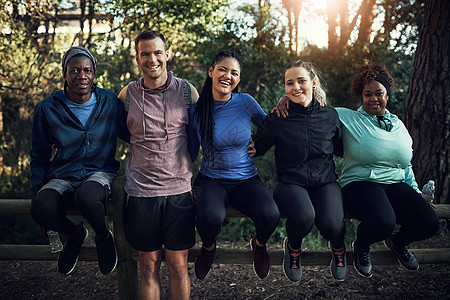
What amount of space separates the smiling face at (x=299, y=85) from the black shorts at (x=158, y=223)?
126 cm

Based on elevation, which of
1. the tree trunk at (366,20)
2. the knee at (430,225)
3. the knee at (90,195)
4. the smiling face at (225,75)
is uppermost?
the tree trunk at (366,20)

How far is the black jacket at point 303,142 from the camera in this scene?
2951 mm

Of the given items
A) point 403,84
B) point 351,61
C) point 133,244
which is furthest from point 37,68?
point 403,84

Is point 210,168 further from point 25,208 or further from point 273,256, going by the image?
point 25,208

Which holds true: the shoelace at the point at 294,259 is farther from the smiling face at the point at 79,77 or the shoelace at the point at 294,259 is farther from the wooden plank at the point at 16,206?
the smiling face at the point at 79,77

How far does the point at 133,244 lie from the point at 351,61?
788 centimetres

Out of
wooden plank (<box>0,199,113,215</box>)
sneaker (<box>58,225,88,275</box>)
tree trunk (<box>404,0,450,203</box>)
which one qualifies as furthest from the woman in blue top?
tree trunk (<box>404,0,450,203</box>)

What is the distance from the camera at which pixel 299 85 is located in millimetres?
3037

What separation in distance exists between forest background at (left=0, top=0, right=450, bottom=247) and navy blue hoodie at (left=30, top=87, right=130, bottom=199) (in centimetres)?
289

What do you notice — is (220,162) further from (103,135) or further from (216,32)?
(216,32)

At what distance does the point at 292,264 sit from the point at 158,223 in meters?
1.10

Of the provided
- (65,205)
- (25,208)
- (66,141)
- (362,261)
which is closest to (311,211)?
(362,261)

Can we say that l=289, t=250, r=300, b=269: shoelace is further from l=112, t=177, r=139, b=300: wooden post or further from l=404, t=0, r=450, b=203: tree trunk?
l=404, t=0, r=450, b=203: tree trunk

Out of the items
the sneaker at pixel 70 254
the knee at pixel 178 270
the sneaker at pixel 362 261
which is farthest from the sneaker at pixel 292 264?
the sneaker at pixel 70 254
